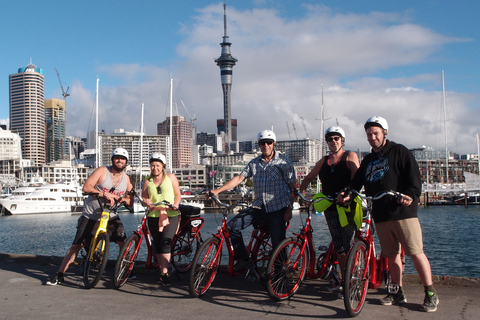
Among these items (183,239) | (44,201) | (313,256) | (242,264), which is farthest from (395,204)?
(44,201)

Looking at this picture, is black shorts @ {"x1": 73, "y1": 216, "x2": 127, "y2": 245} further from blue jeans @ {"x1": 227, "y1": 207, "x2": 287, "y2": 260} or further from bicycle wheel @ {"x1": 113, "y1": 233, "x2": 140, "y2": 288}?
blue jeans @ {"x1": 227, "y1": 207, "x2": 287, "y2": 260}

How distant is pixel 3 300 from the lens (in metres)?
6.45

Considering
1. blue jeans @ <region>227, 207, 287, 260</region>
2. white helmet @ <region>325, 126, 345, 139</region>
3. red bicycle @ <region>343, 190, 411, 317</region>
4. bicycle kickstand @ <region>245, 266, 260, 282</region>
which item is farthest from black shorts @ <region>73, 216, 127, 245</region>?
red bicycle @ <region>343, 190, 411, 317</region>

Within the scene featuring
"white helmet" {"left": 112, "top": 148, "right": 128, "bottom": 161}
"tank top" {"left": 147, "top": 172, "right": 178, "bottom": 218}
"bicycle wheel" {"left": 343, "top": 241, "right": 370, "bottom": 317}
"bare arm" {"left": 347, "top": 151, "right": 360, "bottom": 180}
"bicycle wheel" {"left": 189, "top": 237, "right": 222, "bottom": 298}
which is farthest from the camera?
"white helmet" {"left": 112, "top": 148, "right": 128, "bottom": 161}

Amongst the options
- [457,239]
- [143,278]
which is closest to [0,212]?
[457,239]

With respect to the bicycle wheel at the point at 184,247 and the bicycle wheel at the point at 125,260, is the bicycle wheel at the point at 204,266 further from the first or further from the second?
the bicycle wheel at the point at 184,247

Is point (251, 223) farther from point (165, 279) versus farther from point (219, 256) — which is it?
point (165, 279)

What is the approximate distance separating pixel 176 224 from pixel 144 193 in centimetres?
73

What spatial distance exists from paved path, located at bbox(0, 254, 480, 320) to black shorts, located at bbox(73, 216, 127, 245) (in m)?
0.67

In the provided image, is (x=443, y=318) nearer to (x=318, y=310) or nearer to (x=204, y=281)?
(x=318, y=310)

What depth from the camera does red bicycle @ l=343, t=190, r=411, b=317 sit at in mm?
5336

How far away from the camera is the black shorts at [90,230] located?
25.2 ft

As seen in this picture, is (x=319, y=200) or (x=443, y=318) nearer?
(x=443, y=318)

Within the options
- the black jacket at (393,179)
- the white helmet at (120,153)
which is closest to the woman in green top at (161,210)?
the white helmet at (120,153)
